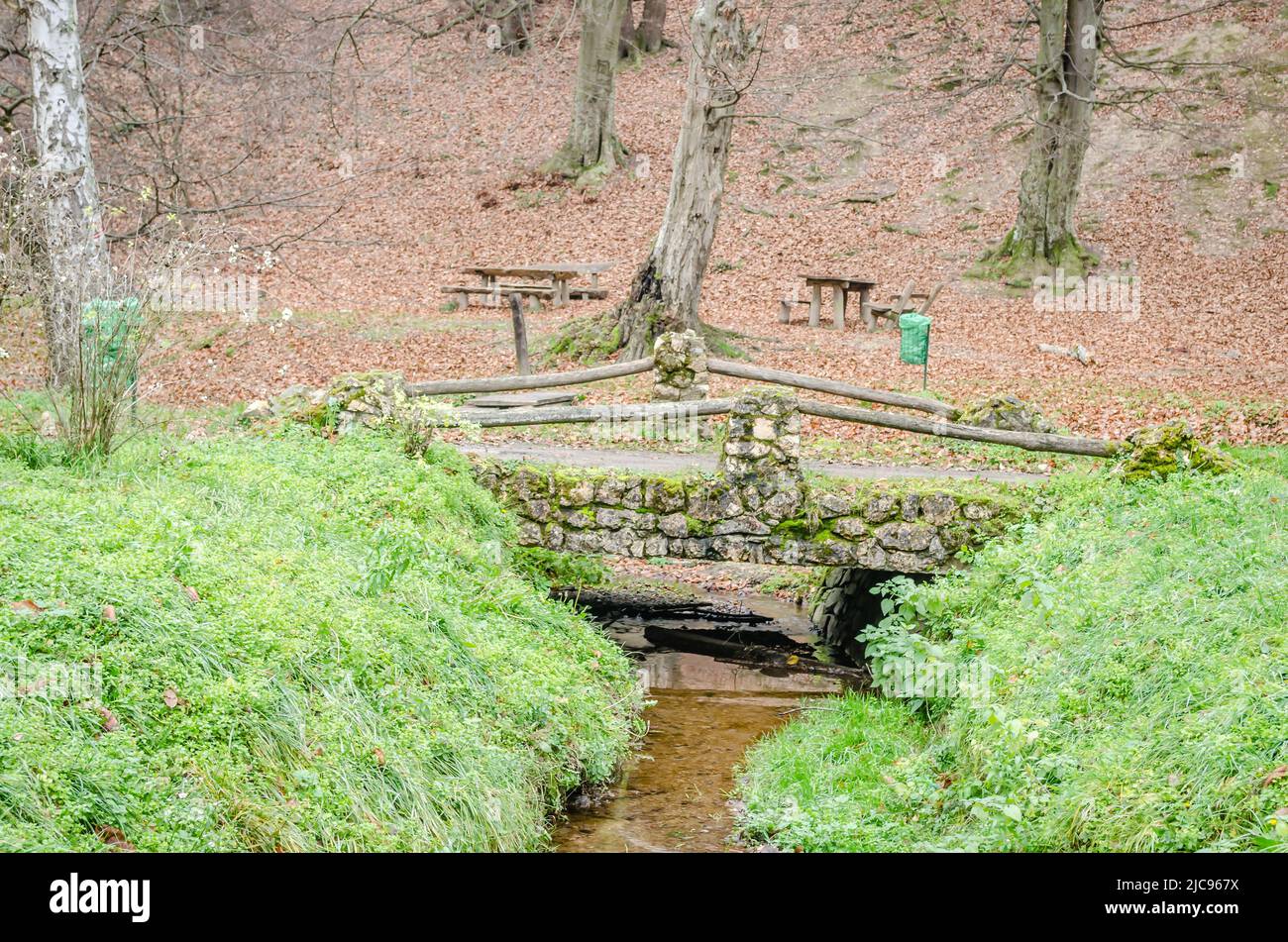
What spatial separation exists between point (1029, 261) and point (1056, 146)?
1995 mm

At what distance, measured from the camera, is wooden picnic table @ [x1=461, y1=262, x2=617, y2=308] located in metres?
19.8

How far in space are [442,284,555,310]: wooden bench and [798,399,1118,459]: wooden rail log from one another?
9.76 m

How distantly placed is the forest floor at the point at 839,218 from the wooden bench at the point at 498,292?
325 millimetres

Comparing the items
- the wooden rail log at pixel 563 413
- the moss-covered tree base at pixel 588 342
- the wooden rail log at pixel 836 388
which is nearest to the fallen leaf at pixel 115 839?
the wooden rail log at pixel 563 413

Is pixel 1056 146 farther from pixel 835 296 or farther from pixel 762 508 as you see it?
pixel 762 508

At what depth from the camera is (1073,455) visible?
1155 cm

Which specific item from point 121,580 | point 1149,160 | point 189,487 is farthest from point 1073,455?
point 1149,160

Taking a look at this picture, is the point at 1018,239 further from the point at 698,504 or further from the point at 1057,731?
the point at 1057,731

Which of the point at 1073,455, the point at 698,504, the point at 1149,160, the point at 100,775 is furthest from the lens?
the point at 1149,160

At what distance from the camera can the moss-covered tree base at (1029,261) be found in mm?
20344

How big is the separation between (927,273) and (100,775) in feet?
61.7
